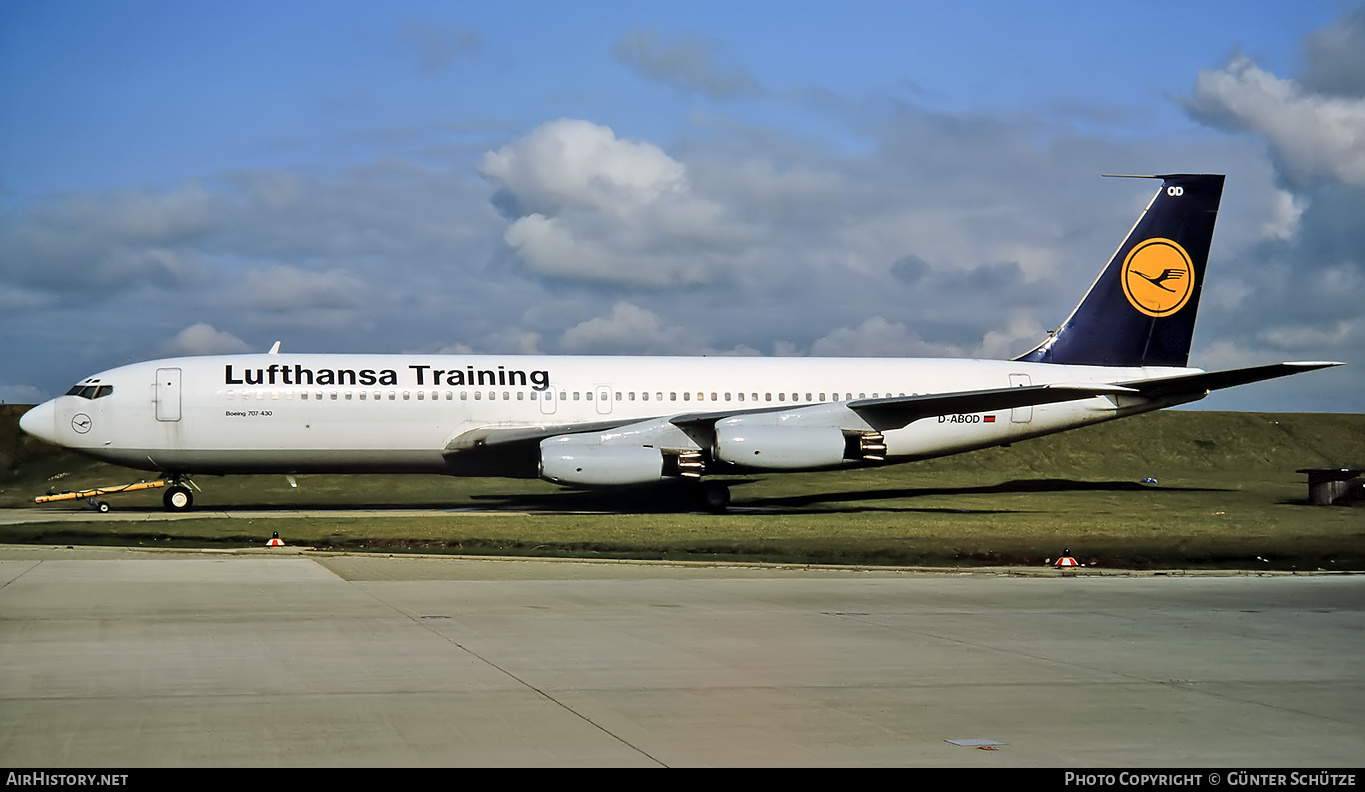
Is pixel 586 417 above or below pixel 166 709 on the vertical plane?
above

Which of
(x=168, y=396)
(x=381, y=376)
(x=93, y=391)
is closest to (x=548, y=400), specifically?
(x=381, y=376)

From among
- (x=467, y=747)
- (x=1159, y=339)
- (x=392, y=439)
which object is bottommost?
(x=467, y=747)

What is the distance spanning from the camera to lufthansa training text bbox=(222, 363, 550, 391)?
2750 cm

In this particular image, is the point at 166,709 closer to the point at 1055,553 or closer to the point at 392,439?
the point at 1055,553

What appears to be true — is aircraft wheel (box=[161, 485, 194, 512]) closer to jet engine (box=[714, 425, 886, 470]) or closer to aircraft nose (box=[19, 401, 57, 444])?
aircraft nose (box=[19, 401, 57, 444])

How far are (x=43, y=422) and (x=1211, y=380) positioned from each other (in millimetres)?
26522

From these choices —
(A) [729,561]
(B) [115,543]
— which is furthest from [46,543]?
(A) [729,561]

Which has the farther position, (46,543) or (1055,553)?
(46,543)

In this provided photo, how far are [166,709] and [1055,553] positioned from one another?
45.3ft

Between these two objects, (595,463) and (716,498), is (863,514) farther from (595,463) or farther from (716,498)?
(595,463)

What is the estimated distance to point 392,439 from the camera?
27750 millimetres

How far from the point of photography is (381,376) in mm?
27969
